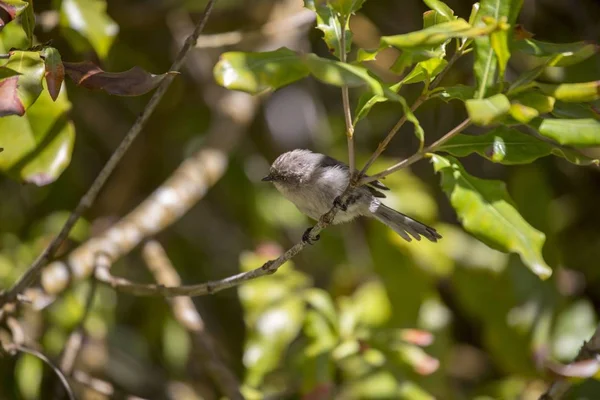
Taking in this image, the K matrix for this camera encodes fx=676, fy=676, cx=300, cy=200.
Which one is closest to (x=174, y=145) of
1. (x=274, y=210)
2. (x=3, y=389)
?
(x=274, y=210)

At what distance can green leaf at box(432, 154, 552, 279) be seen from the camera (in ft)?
4.90

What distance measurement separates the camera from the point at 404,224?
2.44 metres

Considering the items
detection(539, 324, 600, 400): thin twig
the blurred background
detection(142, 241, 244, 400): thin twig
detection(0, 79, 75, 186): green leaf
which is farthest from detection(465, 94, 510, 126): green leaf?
detection(142, 241, 244, 400): thin twig

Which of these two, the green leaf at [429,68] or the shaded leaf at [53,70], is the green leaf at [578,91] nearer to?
the green leaf at [429,68]

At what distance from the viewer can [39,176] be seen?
2.02 metres

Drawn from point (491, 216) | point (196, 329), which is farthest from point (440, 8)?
point (196, 329)

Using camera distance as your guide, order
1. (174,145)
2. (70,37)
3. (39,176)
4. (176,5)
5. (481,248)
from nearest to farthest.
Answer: (39,176)
(70,37)
(481,248)
(176,5)
(174,145)

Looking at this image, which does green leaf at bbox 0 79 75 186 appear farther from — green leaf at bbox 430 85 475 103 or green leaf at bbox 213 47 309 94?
green leaf at bbox 430 85 475 103

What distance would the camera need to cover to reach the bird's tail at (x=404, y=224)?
91.4 inches

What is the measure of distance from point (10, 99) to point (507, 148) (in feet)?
3.84

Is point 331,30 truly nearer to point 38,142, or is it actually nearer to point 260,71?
point 260,71

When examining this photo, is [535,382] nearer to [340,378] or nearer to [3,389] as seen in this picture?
[340,378]

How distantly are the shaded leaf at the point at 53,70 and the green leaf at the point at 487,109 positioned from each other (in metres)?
0.94

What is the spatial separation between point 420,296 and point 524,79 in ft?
6.09
